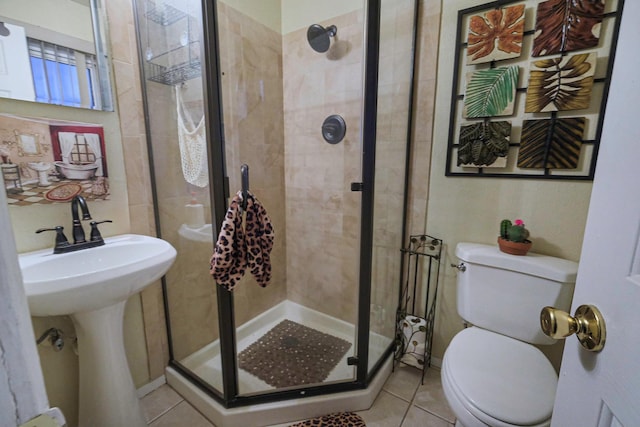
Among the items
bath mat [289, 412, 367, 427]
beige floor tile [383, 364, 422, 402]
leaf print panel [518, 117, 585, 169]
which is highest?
leaf print panel [518, 117, 585, 169]

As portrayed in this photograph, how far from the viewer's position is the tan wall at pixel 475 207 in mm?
1238

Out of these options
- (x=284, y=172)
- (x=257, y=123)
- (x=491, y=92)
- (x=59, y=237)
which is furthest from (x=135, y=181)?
(x=491, y=92)

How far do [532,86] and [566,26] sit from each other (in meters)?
0.23

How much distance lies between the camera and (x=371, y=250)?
1.31m

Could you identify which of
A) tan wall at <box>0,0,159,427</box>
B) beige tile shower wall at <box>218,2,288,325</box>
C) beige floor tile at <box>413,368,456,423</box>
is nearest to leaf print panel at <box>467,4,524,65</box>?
beige tile shower wall at <box>218,2,288,325</box>

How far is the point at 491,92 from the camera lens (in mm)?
1314

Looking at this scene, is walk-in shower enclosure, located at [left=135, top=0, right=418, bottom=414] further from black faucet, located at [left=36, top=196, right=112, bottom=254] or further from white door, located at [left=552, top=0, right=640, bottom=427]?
white door, located at [left=552, top=0, right=640, bottom=427]

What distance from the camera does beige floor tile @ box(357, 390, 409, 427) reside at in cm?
133

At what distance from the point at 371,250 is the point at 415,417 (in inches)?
33.9

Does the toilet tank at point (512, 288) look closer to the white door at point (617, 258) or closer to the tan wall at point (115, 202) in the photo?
the white door at point (617, 258)

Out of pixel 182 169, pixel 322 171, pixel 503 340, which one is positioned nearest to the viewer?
pixel 503 340

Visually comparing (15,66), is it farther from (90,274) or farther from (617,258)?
(617,258)

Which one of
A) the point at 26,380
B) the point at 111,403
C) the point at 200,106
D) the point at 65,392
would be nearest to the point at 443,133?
the point at 200,106

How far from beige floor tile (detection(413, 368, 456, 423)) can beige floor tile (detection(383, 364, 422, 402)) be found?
0.04 meters
